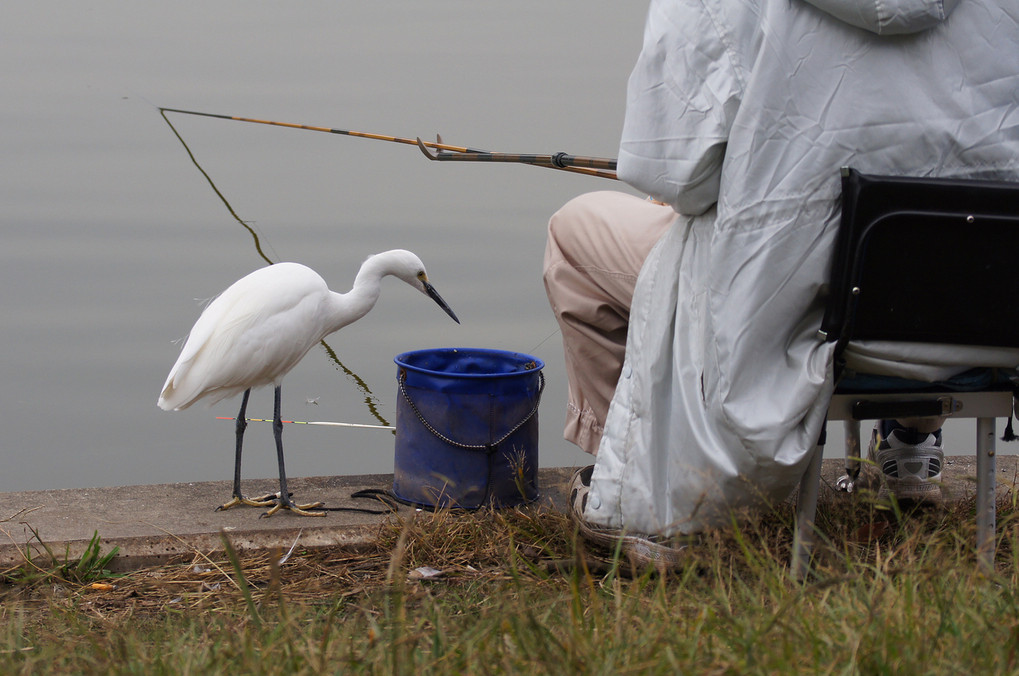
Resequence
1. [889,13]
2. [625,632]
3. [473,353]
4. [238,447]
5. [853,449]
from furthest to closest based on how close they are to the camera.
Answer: [473,353] → [238,447] → [853,449] → [889,13] → [625,632]

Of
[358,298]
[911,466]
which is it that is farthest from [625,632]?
[358,298]

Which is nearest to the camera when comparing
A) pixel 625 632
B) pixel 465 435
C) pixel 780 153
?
pixel 625 632

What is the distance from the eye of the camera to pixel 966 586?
1617 mm

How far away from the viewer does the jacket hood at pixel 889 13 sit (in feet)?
5.76

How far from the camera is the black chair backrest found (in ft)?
6.06

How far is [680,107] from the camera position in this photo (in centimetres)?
194

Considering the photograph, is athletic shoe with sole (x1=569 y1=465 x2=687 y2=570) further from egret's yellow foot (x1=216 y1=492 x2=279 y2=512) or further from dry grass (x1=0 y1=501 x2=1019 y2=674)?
egret's yellow foot (x1=216 y1=492 x2=279 y2=512)

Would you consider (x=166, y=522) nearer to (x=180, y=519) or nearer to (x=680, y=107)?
(x=180, y=519)

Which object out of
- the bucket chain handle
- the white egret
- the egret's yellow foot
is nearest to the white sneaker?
the bucket chain handle

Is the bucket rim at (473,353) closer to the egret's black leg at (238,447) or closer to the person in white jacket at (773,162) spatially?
the egret's black leg at (238,447)

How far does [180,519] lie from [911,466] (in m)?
1.80

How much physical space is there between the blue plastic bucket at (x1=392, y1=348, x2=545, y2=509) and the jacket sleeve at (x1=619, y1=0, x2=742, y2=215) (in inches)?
38.6

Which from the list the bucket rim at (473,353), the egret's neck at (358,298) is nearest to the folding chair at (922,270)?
the bucket rim at (473,353)

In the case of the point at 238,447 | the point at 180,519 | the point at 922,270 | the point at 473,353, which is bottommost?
the point at 180,519
